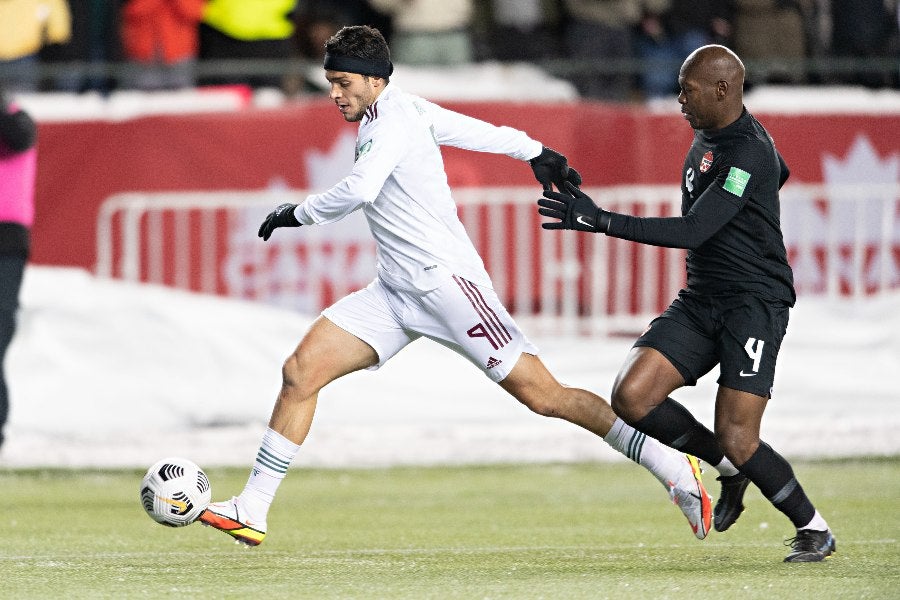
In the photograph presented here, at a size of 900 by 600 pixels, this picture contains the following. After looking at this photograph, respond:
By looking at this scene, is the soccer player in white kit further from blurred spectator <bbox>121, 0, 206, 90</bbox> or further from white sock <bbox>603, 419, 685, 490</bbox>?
blurred spectator <bbox>121, 0, 206, 90</bbox>

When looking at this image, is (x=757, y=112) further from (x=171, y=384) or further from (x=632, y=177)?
(x=171, y=384)

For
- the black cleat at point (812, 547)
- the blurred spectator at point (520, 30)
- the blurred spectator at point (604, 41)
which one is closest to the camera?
the black cleat at point (812, 547)

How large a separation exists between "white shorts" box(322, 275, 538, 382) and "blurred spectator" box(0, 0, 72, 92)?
8787 millimetres

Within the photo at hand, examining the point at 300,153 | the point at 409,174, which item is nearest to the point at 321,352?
the point at 409,174

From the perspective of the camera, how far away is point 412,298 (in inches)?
336

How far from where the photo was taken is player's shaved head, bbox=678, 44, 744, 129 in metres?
7.98

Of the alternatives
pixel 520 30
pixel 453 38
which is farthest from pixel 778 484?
pixel 520 30

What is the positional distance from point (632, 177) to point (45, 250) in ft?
17.1

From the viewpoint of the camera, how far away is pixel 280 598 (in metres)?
6.95

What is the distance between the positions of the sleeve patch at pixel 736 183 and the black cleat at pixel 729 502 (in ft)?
4.69

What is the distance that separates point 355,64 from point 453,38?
28.9 feet

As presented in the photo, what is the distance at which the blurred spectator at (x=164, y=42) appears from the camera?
16.6 meters

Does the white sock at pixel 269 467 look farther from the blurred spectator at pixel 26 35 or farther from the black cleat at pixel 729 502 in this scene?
the blurred spectator at pixel 26 35

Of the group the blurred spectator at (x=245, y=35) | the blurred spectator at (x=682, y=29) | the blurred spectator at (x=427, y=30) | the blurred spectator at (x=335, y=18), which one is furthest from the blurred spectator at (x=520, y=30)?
the blurred spectator at (x=245, y=35)
